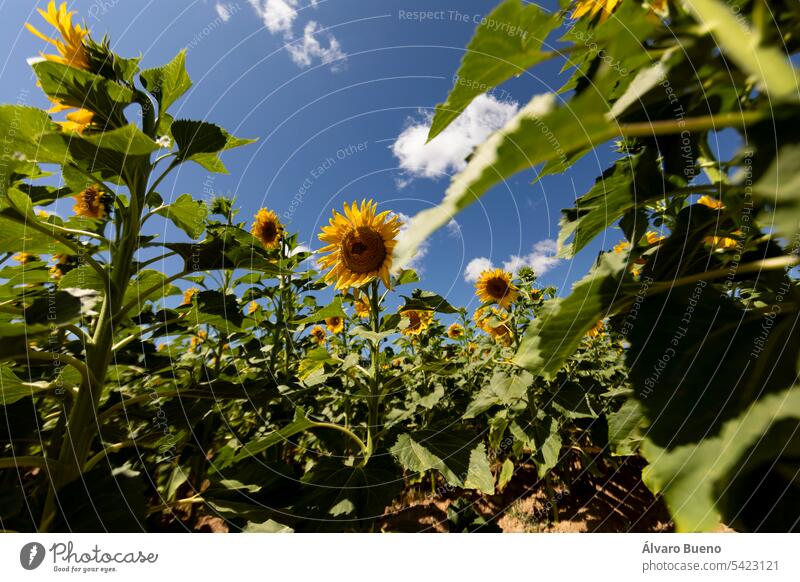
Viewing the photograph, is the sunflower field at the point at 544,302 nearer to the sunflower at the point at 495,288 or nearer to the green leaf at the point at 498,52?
the green leaf at the point at 498,52

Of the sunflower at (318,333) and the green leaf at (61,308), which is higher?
the sunflower at (318,333)

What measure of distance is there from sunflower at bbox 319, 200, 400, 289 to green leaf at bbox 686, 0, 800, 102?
133cm

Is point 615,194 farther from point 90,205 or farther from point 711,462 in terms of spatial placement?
point 90,205

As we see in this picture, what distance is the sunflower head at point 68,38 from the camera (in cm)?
105

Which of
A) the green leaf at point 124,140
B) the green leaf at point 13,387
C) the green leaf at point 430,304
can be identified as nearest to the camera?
the green leaf at point 124,140

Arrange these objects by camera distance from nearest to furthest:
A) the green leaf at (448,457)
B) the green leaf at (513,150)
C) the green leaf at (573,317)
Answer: the green leaf at (513,150), the green leaf at (573,317), the green leaf at (448,457)

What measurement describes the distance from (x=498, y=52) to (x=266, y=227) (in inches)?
95.9

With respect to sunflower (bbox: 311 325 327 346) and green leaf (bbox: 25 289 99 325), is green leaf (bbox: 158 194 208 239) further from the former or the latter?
sunflower (bbox: 311 325 327 346)

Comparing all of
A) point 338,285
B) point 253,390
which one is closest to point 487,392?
point 338,285

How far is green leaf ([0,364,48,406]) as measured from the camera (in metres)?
0.88

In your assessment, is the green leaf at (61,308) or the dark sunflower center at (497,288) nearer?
the green leaf at (61,308)

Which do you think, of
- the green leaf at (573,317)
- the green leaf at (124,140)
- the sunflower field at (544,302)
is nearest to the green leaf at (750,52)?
the sunflower field at (544,302)

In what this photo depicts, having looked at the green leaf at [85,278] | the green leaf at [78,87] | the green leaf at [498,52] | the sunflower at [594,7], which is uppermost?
the green leaf at [78,87]
